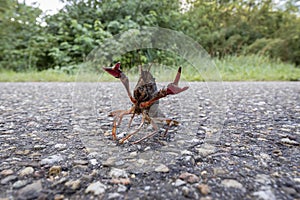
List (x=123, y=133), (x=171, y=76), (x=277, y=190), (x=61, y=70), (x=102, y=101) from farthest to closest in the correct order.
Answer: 1. (x=61, y=70)
2. (x=102, y=101)
3. (x=123, y=133)
4. (x=171, y=76)
5. (x=277, y=190)

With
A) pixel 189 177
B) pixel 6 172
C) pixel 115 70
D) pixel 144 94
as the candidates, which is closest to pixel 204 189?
pixel 189 177

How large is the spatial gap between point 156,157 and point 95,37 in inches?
318

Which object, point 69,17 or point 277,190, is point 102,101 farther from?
point 69,17

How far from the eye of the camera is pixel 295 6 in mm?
11383

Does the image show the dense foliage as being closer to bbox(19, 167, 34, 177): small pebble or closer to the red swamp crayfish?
the red swamp crayfish

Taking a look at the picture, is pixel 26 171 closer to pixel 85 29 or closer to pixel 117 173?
pixel 117 173

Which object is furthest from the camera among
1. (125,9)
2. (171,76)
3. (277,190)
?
(125,9)

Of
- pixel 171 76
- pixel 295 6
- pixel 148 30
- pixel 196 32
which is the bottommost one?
pixel 171 76

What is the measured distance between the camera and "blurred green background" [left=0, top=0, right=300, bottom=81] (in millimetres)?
7555

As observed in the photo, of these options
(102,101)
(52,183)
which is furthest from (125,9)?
(52,183)

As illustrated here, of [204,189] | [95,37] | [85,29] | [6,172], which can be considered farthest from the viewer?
[95,37]

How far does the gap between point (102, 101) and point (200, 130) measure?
1.63 meters

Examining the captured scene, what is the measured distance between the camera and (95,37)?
8.72 meters

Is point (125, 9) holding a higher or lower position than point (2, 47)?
higher
